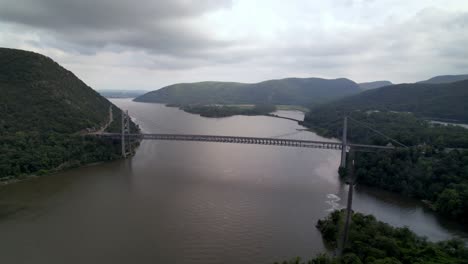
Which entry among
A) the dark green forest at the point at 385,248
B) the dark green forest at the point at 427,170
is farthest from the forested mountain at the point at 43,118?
the dark green forest at the point at 427,170

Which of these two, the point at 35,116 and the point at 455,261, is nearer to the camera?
the point at 455,261

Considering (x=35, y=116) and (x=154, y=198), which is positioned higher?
(x=35, y=116)

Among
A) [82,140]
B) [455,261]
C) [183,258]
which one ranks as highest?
[82,140]

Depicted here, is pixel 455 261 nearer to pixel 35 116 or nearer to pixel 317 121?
pixel 35 116

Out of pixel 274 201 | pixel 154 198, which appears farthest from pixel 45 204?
pixel 274 201

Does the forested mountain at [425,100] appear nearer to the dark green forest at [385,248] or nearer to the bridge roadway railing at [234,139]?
the bridge roadway railing at [234,139]

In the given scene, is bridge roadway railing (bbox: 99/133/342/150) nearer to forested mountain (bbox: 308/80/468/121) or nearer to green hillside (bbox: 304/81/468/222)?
green hillside (bbox: 304/81/468/222)

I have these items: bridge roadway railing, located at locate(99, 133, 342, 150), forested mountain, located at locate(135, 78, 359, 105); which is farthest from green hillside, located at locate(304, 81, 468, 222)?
forested mountain, located at locate(135, 78, 359, 105)
